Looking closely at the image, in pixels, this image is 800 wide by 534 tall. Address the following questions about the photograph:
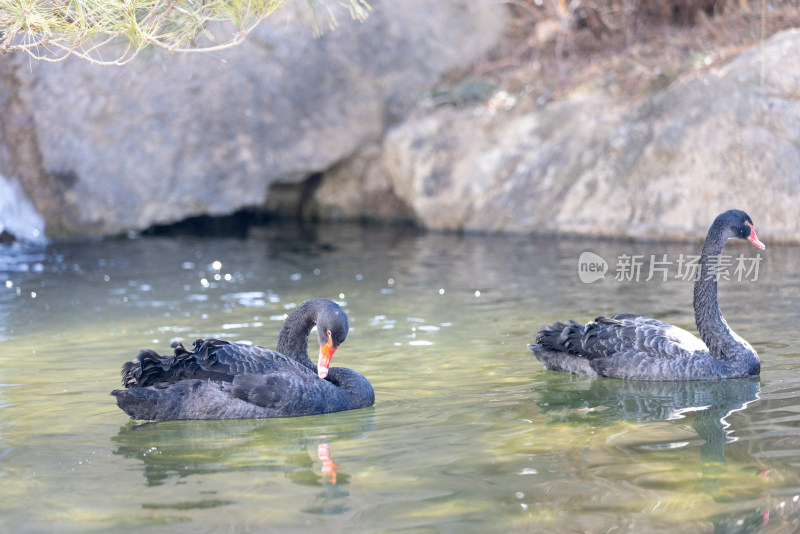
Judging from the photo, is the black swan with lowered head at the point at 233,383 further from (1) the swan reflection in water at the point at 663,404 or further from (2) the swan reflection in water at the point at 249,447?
(1) the swan reflection in water at the point at 663,404

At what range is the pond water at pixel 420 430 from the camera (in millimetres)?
3908

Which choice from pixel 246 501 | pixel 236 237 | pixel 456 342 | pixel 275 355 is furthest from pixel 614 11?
pixel 246 501

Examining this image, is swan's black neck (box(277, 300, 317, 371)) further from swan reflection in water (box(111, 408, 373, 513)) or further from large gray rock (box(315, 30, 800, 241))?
large gray rock (box(315, 30, 800, 241))

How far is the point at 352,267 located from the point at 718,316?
5.91m

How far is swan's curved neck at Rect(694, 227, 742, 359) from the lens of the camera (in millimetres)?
6152

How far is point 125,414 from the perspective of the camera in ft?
18.3

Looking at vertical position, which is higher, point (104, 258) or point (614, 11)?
point (614, 11)

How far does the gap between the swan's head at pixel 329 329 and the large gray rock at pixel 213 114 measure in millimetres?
9803

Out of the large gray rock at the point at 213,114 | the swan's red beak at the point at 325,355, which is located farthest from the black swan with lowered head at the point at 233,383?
the large gray rock at the point at 213,114

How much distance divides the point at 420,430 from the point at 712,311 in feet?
7.71

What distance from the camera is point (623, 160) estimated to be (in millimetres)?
13609

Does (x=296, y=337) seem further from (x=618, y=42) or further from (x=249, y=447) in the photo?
(x=618, y=42)

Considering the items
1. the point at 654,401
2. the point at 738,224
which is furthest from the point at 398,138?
the point at 654,401

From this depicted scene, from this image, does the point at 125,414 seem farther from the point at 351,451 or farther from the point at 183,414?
the point at 351,451
